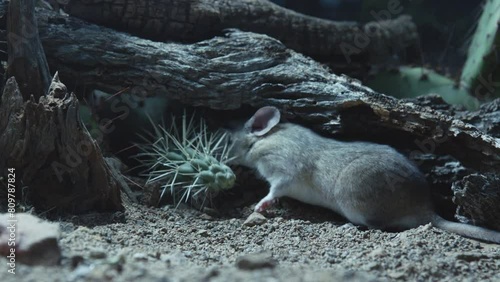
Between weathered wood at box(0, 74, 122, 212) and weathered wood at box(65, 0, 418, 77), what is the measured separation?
1.21 meters

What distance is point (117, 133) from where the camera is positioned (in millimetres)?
5426

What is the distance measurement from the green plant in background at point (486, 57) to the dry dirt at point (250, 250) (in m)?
2.69

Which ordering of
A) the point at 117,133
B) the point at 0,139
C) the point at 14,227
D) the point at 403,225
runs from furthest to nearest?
1. the point at 117,133
2. the point at 403,225
3. the point at 0,139
4. the point at 14,227

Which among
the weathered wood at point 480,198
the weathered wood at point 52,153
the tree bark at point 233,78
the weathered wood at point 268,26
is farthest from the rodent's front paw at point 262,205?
the weathered wood at point 268,26

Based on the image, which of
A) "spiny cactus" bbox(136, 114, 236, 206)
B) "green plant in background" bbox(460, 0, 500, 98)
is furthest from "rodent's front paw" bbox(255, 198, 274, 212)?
"green plant in background" bbox(460, 0, 500, 98)

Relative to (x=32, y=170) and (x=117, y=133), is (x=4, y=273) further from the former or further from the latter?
(x=117, y=133)

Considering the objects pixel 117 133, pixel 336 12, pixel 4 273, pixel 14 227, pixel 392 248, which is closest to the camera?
pixel 4 273

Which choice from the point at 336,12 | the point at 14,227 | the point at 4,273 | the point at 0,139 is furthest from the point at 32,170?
the point at 336,12

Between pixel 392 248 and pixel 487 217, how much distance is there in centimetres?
99

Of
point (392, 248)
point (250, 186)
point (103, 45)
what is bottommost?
point (250, 186)

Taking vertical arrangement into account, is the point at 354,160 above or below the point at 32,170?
above

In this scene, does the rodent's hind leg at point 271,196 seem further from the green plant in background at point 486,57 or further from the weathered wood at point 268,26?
the green plant in background at point 486,57

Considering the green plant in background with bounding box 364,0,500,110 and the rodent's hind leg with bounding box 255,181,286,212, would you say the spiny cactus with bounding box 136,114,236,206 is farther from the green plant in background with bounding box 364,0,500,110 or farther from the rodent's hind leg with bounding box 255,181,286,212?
the green plant in background with bounding box 364,0,500,110

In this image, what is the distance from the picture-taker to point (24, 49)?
4344 millimetres
